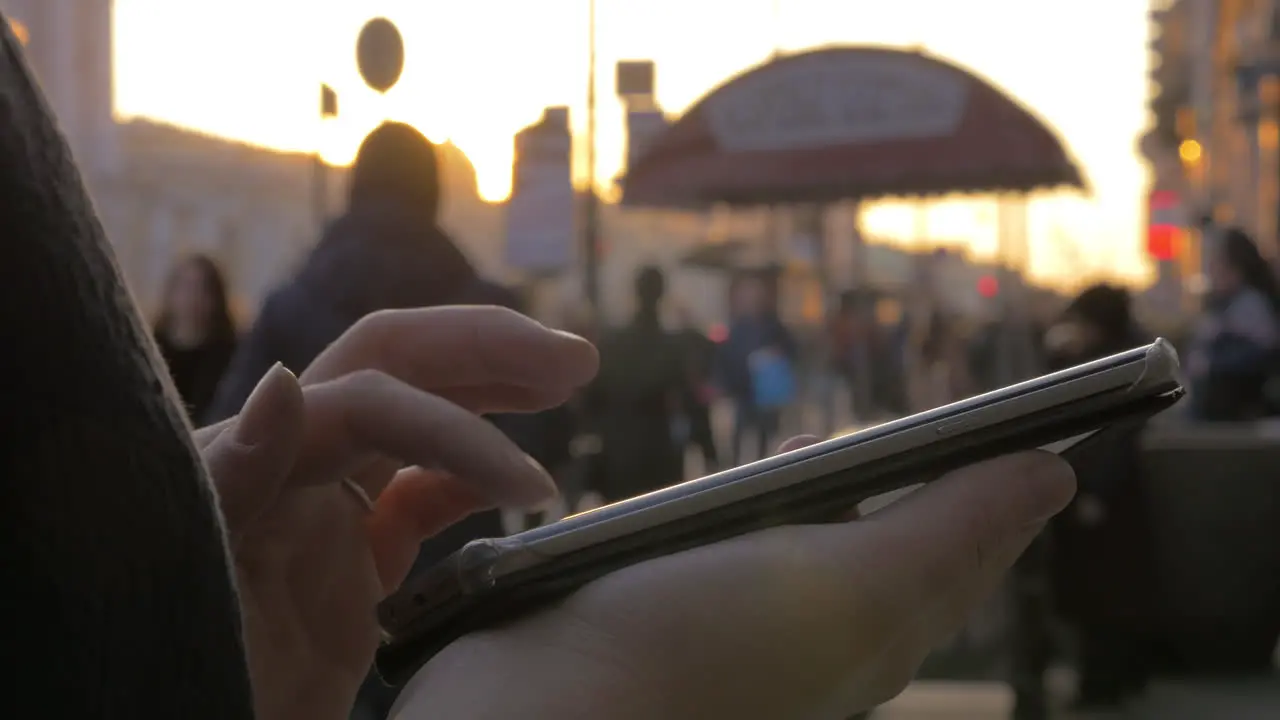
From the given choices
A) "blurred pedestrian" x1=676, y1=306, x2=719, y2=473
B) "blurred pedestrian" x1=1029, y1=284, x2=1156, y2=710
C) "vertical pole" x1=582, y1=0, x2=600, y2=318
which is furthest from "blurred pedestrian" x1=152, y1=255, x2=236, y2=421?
→ "vertical pole" x1=582, y1=0, x2=600, y2=318

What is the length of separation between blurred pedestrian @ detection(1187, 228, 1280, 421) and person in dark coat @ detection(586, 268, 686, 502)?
266cm

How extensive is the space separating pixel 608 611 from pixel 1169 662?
23.0 ft

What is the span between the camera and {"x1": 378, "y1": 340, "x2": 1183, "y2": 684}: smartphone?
683 mm

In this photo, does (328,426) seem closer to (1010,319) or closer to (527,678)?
(527,678)

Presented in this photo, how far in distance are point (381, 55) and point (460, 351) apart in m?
5.52

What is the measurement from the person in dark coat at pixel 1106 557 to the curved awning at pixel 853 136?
7.23 feet

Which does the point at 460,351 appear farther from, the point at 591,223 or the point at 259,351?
the point at 591,223

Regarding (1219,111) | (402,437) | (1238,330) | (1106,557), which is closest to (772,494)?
(402,437)

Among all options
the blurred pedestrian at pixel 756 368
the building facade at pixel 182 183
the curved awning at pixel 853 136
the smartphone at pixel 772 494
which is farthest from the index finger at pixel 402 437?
the blurred pedestrian at pixel 756 368

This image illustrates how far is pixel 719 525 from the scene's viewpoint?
0.68 m

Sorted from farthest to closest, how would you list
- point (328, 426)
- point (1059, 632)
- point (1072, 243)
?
point (1072, 243) < point (1059, 632) < point (328, 426)

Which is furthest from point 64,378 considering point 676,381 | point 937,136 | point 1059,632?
point 937,136

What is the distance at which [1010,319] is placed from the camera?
10.4 m

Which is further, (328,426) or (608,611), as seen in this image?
(328,426)
